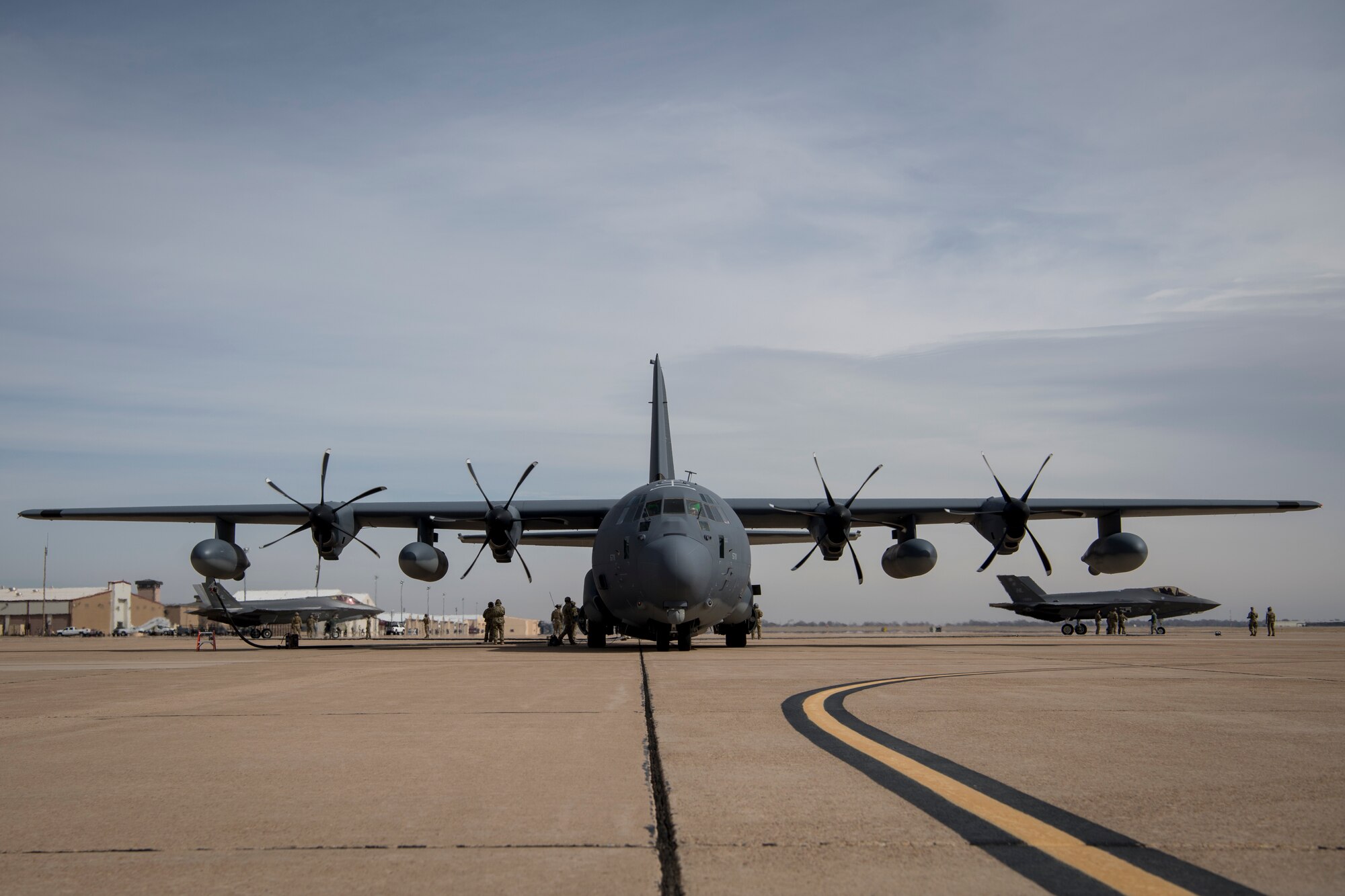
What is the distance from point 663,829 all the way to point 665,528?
1655 cm

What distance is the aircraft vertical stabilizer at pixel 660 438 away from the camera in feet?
97.7

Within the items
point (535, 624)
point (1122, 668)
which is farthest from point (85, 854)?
point (535, 624)

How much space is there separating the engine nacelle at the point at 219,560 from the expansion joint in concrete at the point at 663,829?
23747 mm

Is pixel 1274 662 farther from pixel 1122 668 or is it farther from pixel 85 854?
pixel 85 854

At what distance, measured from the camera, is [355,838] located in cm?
418

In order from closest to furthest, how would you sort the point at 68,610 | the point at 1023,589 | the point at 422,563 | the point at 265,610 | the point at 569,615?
the point at 422,563 < the point at 569,615 < the point at 265,610 < the point at 1023,589 < the point at 68,610

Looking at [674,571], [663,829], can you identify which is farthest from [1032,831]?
[674,571]

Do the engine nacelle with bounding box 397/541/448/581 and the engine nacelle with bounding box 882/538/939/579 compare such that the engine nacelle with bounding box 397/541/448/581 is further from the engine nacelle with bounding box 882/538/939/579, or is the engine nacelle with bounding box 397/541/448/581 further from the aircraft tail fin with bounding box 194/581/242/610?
the aircraft tail fin with bounding box 194/581/242/610

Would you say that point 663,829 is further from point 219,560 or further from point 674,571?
point 219,560

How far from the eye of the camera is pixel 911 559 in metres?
27.9

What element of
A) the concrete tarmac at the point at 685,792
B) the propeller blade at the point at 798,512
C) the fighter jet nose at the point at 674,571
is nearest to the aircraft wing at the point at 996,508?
the propeller blade at the point at 798,512

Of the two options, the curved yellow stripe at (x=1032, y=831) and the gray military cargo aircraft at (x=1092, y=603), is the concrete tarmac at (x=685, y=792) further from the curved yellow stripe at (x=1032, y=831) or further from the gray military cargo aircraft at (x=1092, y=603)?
the gray military cargo aircraft at (x=1092, y=603)

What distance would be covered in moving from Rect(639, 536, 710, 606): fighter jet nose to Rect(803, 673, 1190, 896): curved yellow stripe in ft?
43.1

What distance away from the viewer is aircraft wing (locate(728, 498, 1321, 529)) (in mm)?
29281
